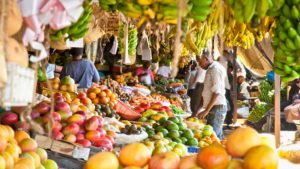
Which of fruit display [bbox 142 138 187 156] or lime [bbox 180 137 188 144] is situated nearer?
fruit display [bbox 142 138 187 156]

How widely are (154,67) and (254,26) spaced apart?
10.4 meters

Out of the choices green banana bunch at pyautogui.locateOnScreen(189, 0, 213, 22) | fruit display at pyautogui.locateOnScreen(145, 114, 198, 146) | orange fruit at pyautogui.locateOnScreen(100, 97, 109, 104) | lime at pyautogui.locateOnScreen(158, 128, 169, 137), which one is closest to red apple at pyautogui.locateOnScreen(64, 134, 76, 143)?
fruit display at pyautogui.locateOnScreen(145, 114, 198, 146)

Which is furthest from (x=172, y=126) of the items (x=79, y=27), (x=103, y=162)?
(x=103, y=162)

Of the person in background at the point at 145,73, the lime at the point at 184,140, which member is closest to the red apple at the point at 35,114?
the lime at the point at 184,140

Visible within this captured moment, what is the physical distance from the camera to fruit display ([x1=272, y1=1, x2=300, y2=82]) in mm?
2359

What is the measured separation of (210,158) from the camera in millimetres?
2072

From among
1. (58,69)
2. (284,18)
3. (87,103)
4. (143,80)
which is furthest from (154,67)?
(284,18)

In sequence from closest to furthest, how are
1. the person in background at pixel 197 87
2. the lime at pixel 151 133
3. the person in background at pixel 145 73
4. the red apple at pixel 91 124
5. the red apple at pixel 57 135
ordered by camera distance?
1. the red apple at pixel 57 135
2. the red apple at pixel 91 124
3. the lime at pixel 151 133
4. the person in background at pixel 197 87
5. the person in background at pixel 145 73

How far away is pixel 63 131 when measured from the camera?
3621 millimetres

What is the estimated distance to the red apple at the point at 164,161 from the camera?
2.12m

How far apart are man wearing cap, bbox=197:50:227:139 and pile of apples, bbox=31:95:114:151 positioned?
3.00m

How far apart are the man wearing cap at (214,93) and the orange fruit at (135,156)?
4.48m

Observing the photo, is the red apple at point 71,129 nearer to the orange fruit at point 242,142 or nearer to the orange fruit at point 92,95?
the orange fruit at point 242,142

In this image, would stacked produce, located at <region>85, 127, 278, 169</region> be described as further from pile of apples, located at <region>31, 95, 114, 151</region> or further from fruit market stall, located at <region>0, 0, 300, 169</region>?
pile of apples, located at <region>31, 95, 114, 151</region>
